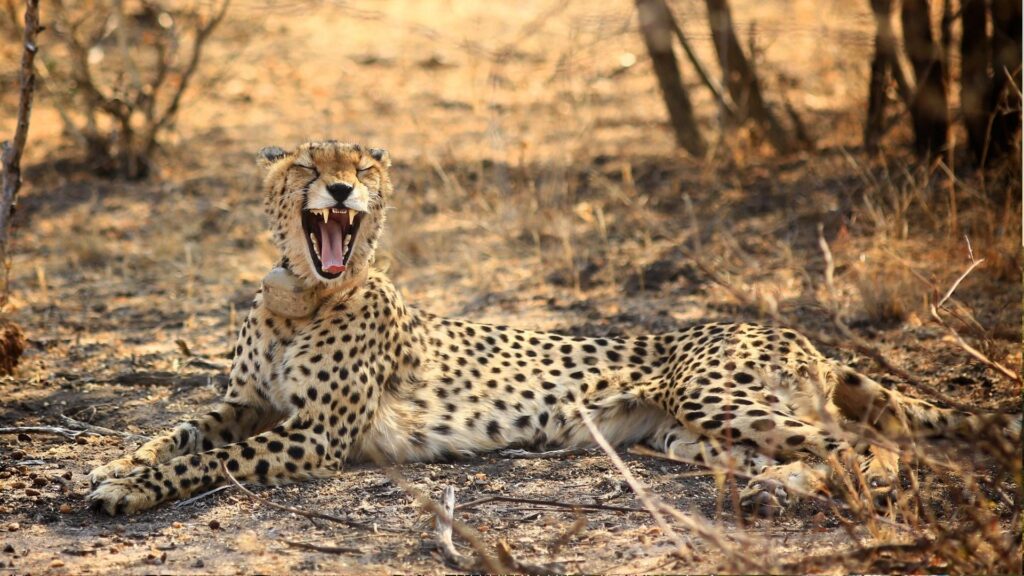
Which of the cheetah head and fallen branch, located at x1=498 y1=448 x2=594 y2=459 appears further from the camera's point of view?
fallen branch, located at x1=498 y1=448 x2=594 y2=459

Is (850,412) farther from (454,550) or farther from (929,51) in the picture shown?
(929,51)

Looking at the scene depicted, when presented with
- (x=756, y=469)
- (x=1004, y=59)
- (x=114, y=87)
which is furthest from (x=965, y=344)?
(x=114, y=87)

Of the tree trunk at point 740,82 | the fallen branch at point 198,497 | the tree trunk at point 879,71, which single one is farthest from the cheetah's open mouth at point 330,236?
the tree trunk at point 740,82

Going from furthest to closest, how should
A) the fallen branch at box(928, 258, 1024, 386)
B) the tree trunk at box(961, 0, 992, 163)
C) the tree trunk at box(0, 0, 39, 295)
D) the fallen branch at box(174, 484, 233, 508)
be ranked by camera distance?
the tree trunk at box(961, 0, 992, 163)
the tree trunk at box(0, 0, 39, 295)
the fallen branch at box(174, 484, 233, 508)
the fallen branch at box(928, 258, 1024, 386)

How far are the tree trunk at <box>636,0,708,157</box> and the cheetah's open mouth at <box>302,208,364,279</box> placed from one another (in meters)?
4.20

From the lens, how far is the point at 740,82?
875 centimetres

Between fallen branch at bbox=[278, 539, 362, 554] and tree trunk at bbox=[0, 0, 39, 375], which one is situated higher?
tree trunk at bbox=[0, 0, 39, 375]

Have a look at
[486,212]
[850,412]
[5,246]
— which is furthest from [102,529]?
[486,212]

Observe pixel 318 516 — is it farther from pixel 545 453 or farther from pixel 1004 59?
pixel 1004 59

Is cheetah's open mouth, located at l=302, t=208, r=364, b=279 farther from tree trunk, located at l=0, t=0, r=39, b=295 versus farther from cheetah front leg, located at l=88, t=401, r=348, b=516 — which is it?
tree trunk, located at l=0, t=0, r=39, b=295

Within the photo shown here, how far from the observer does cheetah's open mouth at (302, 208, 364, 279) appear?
4.62 metres

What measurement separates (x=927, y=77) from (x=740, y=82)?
1.55 meters

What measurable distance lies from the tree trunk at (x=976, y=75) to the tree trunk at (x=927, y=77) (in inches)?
6.7

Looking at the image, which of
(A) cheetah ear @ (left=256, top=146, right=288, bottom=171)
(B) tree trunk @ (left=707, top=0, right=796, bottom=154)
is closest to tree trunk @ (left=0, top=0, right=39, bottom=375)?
(A) cheetah ear @ (left=256, top=146, right=288, bottom=171)
